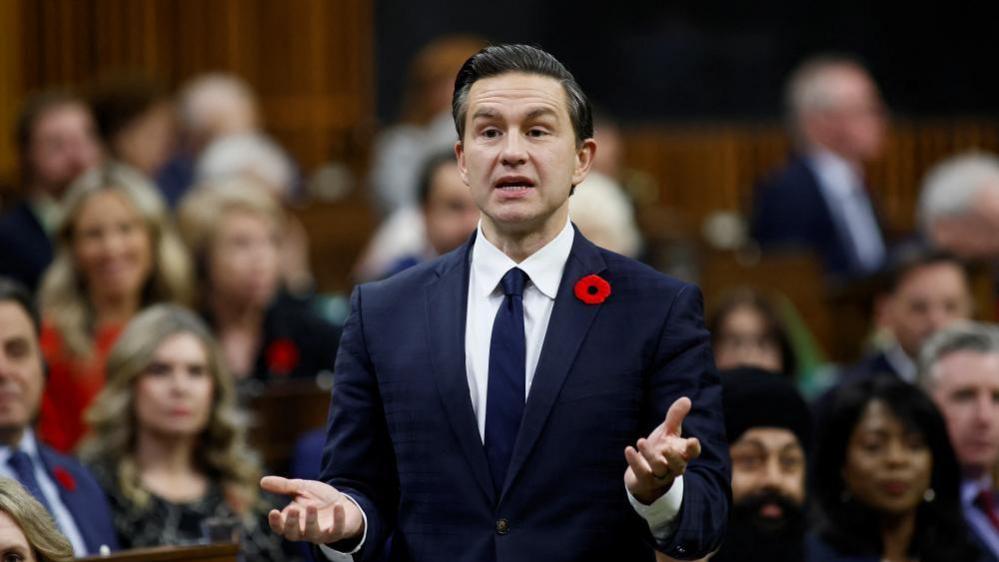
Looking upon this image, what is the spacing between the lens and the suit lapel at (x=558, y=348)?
2586 mm

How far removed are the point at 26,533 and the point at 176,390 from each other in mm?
1502

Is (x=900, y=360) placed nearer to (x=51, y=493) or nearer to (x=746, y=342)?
(x=746, y=342)

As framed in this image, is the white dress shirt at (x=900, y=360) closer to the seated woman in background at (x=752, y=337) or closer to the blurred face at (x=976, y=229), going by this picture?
the seated woman in background at (x=752, y=337)

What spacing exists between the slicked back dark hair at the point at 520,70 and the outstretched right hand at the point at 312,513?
58 centimetres

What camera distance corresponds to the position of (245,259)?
18.4ft

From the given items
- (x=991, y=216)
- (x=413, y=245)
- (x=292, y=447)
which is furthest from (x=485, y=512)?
(x=991, y=216)

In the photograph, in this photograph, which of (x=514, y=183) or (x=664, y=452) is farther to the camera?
(x=514, y=183)

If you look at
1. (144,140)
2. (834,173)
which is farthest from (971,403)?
(144,140)

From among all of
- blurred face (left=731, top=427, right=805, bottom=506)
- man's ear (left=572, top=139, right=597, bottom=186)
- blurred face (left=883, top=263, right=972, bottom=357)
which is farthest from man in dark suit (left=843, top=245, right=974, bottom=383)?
man's ear (left=572, top=139, right=597, bottom=186)

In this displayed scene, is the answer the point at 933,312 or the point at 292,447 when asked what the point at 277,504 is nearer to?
the point at 292,447

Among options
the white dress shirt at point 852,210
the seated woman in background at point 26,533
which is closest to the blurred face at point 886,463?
the seated woman in background at point 26,533

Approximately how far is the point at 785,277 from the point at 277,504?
3308 millimetres

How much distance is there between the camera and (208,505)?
445 centimetres

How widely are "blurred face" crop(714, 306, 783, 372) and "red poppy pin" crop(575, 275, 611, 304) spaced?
2698 millimetres
